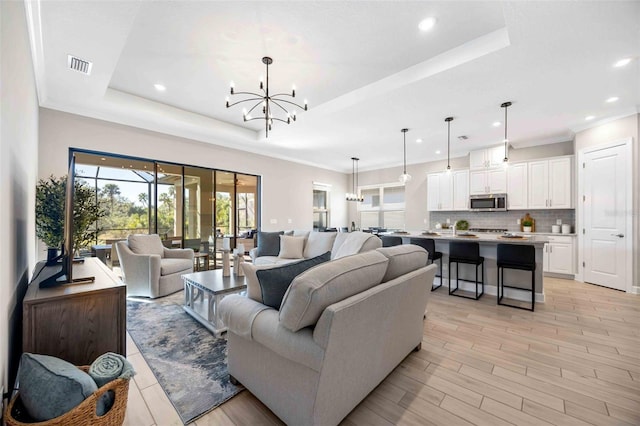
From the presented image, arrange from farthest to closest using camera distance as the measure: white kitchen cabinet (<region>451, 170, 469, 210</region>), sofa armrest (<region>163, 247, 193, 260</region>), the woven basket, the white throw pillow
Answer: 1. white kitchen cabinet (<region>451, 170, 469, 210</region>)
2. the white throw pillow
3. sofa armrest (<region>163, 247, 193, 260</region>)
4. the woven basket

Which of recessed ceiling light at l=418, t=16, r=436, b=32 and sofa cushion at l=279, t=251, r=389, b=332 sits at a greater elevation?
recessed ceiling light at l=418, t=16, r=436, b=32

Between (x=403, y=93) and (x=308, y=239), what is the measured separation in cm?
285

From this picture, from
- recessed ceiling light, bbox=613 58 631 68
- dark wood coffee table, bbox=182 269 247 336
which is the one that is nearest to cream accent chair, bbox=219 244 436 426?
dark wood coffee table, bbox=182 269 247 336

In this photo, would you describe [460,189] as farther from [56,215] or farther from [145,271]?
[56,215]

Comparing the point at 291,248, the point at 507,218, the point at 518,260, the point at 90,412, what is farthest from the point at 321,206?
the point at 90,412

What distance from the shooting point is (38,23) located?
85.1 inches

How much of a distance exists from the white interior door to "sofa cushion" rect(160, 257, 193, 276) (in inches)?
281

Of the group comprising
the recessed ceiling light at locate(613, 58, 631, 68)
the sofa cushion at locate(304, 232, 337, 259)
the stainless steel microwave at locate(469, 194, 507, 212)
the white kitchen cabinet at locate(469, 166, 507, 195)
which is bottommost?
the sofa cushion at locate(304, 232, 337, 259)

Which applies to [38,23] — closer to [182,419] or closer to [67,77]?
[67,77]

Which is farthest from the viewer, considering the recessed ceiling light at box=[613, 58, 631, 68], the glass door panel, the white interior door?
the glass door panel

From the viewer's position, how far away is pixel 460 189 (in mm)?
6652

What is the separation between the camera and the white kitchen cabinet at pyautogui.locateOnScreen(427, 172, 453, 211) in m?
6.82

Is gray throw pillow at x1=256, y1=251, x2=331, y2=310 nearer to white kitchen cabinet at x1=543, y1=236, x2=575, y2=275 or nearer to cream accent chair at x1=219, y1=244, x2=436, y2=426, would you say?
cream accent chair at x1=219, y1=244, x2=436, y2=426

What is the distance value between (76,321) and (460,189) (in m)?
7.28
